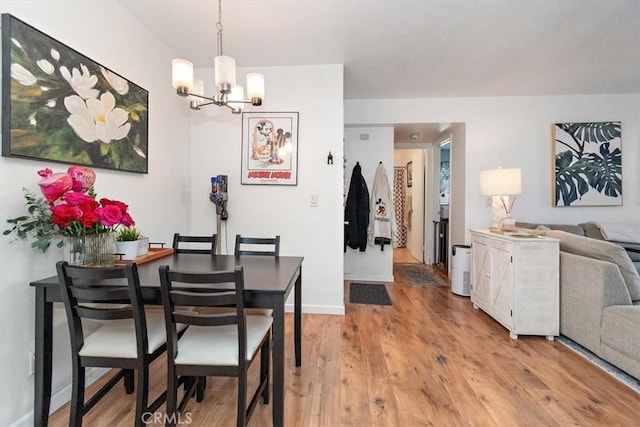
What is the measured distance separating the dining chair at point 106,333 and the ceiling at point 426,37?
6.40 ft

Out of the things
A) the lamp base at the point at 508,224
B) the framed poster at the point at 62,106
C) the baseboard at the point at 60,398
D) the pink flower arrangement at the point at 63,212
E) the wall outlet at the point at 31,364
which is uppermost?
the framed poster at the point at 62,106

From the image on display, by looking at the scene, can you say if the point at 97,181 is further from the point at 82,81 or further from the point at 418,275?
the point at 418,275

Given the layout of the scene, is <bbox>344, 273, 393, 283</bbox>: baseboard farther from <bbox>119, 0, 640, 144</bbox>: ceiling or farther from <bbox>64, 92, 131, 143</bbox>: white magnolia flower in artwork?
<bbox>64, 92, 131, 143</bbox>: white magnolia flower in artwork

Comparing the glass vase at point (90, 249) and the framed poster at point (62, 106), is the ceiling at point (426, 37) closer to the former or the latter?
the framed poster at point (62, 106)

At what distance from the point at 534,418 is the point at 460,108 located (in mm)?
3553

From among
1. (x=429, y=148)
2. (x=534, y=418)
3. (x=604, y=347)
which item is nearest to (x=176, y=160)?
(x=534, y=418)

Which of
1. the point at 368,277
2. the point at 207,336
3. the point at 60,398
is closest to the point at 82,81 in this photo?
the point at 207,336

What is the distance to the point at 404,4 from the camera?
2137 mm

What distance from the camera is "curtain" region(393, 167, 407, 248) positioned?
742cm

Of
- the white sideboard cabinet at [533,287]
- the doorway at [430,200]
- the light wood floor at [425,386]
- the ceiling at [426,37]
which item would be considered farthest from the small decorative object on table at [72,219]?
the doorway at [430,200]

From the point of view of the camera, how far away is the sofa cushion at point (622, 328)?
6.31 ft

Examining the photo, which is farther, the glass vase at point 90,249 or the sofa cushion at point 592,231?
the sofa cushion at point 592,231

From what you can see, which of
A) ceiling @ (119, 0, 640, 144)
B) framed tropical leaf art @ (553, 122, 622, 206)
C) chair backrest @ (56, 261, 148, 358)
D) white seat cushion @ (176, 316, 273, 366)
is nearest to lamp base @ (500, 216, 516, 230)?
framed tropical leaf art @ (553, 122, 622, 206)

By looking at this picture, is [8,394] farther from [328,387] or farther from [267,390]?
[328,387]
